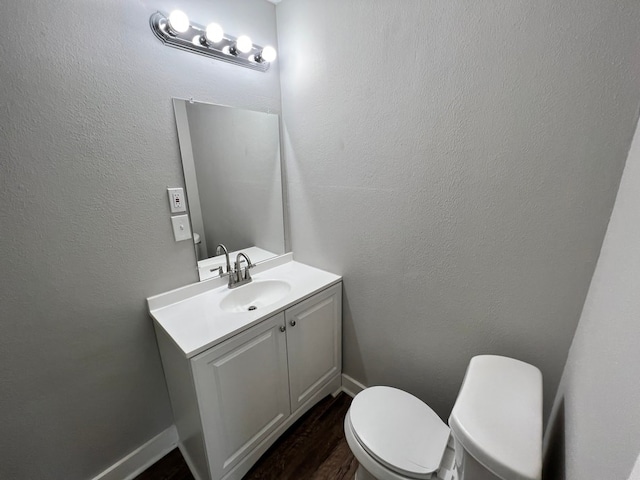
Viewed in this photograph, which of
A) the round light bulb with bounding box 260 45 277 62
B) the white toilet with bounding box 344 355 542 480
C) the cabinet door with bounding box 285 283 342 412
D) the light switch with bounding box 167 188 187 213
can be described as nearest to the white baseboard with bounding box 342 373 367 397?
the cabinet door with bounding box 285 283 342 412

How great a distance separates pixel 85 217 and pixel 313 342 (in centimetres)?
122

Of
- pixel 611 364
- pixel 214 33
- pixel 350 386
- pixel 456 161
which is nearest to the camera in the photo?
pixel 611 364

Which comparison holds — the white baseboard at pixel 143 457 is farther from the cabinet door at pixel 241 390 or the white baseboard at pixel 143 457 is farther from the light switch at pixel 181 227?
the light switch at pixel 181 227

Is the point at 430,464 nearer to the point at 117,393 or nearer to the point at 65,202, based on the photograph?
the point at 117,393

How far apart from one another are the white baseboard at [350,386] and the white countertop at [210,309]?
72 cm

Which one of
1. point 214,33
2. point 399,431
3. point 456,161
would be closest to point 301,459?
point 399,431

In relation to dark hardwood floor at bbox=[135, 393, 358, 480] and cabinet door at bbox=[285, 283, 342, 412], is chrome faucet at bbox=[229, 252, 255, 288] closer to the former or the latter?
cabinet door at bbox=[285, 283, 342, 412]

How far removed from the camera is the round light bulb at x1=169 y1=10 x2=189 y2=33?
1.09m

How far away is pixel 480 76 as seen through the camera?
3.15 ft

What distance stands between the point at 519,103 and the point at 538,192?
307 mm

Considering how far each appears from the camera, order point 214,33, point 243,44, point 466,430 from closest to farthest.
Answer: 1. point 466,430
2. point 214,33
3. point 243,44

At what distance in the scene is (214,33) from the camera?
1188 mm

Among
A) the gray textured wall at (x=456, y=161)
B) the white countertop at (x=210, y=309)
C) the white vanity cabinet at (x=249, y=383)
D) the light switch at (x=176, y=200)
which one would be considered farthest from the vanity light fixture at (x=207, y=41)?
the white vanity cabinet at (x=249, y=383)

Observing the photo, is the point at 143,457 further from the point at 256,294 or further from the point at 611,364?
the point at 611,364
